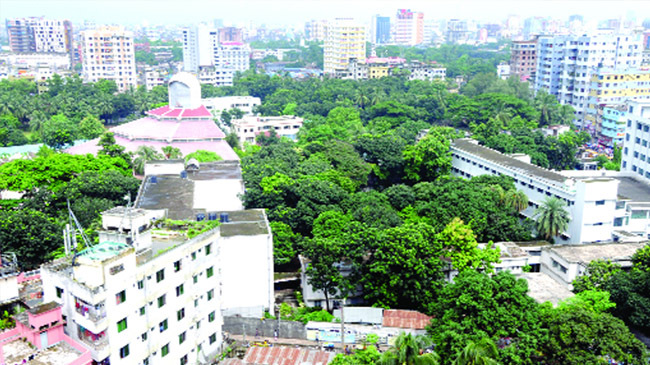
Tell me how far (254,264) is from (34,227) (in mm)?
13214

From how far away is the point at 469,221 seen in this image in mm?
40312

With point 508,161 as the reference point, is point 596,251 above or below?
below

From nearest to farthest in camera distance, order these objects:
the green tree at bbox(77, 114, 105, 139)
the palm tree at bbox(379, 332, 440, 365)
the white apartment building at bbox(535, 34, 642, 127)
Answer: the palm tree at bbox(379, 332, 440, 365), the green tree at bbox(77, 114, 105, 139), the white apartment building at bbox(535, 34, 642, 127)

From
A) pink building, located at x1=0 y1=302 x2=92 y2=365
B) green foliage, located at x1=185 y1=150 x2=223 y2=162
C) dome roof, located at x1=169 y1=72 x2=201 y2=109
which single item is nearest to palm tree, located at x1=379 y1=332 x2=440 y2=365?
pink building, located at x1=0 y1=302 x2=92 y2=365

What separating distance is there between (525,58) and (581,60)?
39556 mm

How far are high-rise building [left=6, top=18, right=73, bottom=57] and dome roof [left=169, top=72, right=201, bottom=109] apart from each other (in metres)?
118

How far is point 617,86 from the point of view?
90.0 metres

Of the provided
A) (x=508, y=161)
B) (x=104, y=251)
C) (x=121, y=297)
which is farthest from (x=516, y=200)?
(x=104, y=251)

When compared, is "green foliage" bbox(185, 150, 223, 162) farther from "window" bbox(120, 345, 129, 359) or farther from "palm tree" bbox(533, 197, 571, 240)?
"window" bbox(120, 345, 129, 359)

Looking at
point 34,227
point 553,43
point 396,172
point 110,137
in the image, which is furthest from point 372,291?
point 553,43

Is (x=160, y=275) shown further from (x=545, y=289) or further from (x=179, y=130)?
(x=179, y=130)

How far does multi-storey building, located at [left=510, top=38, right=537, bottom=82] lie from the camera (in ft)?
443

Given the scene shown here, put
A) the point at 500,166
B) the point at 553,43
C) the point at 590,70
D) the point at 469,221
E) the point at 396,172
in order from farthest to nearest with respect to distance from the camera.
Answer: the point at 553,43 → the point at 590,70 → the point at 396,172 → the point at 500,166 → the point at 469,221

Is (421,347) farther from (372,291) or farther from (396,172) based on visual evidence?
(396,172)
